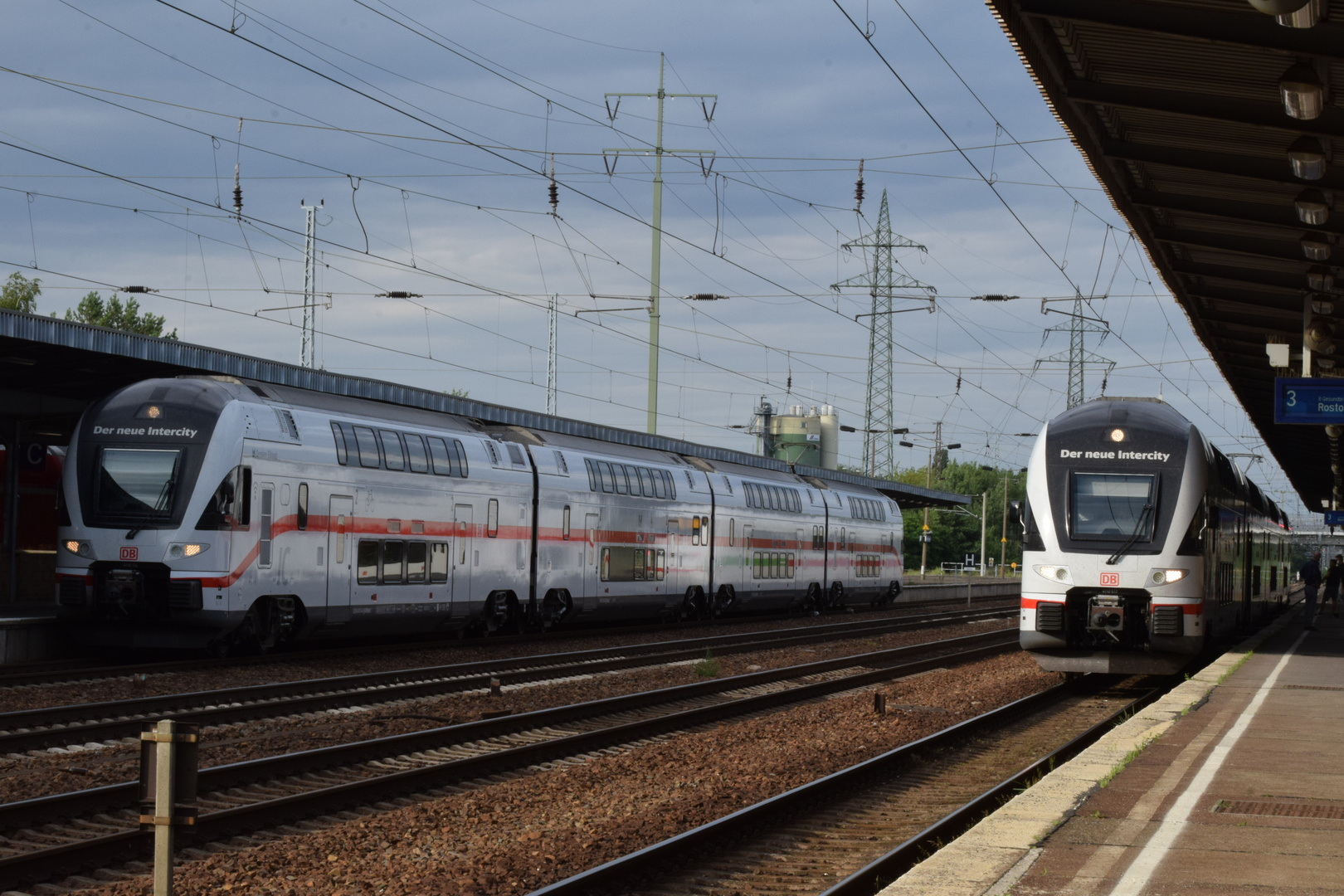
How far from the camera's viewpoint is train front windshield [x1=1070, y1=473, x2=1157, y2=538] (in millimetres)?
17656

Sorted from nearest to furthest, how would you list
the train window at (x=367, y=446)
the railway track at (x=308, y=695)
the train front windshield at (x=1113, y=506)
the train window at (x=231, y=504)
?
1. the railway track at (x=308, y=695)
2. the train front windshield at (x=1113, y=506)
3. the train window at (x=231, y=504)
4. the train window at (x=367, y=446)

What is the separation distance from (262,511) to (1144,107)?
1222cm

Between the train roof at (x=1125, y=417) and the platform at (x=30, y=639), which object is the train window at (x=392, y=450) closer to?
the platform at (x=30, y=639)

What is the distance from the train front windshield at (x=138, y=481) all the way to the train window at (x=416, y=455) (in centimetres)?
422

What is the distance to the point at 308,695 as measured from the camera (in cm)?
1534

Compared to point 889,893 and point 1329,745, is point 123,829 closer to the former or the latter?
point 889,893

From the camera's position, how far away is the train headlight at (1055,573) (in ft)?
58.0

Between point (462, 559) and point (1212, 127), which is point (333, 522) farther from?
point (1212, 127)

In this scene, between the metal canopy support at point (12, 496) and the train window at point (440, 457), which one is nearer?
the train window at point (440, 457)

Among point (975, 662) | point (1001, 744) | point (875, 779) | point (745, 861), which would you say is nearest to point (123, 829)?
point (745, 861)

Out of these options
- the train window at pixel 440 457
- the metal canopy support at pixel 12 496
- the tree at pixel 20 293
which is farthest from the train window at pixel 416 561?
the tree at pixel 20 293

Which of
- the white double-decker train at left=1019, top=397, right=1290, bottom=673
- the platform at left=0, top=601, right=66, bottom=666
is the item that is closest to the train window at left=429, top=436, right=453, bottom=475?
the platform at left=0, top=601, right=66, bottom=666

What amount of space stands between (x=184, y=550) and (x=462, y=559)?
590 cm

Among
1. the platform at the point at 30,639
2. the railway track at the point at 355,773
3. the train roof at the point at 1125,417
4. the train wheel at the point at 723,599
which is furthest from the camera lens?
the train wheel at the point at 723,599
